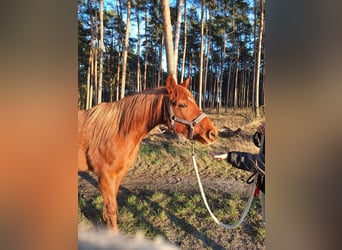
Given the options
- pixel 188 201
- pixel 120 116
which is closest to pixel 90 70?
pixel 120 116

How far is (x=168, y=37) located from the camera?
2.77m

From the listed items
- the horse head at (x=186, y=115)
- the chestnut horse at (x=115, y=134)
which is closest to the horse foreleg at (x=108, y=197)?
the chestnut horse at (x=115, y=134)

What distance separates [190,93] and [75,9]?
1.46m

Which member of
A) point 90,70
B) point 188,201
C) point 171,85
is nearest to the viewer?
point 171,85

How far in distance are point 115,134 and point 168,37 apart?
111 centimetres

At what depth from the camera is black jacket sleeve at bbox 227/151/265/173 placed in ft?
8.84

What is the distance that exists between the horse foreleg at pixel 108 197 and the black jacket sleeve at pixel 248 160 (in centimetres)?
121

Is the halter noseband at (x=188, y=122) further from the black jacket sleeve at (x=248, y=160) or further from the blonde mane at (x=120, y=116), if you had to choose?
the black jacket sleeve at (x=248, y=160)

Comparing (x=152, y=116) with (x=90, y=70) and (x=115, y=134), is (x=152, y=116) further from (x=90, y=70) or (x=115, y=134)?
(x=90, y=70)

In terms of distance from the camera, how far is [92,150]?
280 centimetres

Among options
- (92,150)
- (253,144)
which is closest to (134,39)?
(92,150)

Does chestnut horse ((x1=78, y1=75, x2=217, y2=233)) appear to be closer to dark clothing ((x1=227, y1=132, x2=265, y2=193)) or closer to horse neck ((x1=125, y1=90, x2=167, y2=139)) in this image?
horse neck ((x1=125, y1=90, x2=167, y2=139))

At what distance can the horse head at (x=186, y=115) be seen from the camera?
264 cm
